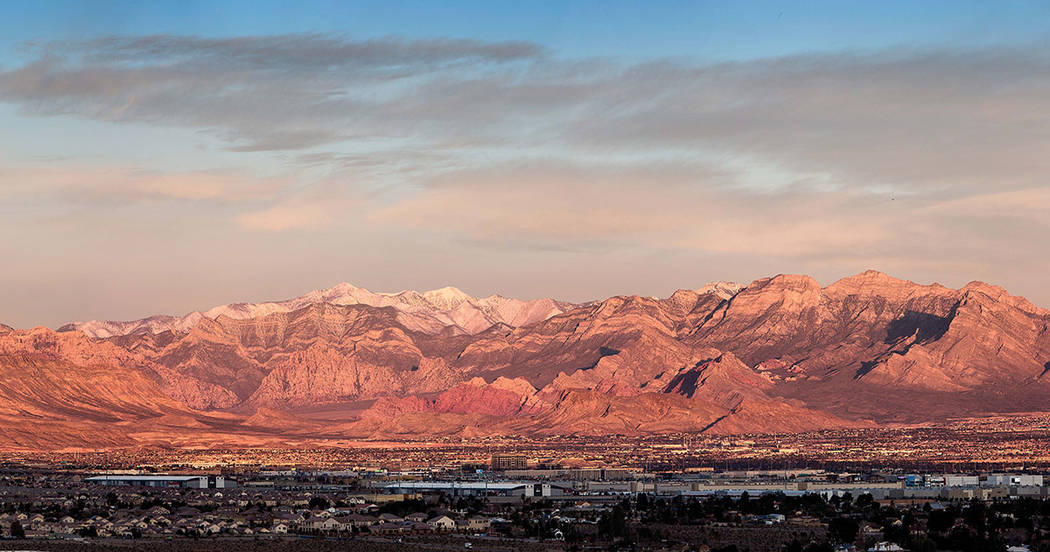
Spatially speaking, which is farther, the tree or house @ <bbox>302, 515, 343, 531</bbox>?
house @ <bbox>302, 515, 343, 531</bbox>

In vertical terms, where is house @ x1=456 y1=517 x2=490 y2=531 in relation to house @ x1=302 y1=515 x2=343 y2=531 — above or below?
below

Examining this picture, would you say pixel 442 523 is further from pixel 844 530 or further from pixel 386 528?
pixel 844 530

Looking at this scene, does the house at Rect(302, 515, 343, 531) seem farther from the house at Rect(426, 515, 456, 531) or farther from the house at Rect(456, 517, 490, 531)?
the house at Rect(456, 517, 490, 531)

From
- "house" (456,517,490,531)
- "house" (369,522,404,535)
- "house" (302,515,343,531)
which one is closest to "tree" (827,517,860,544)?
"house" (456,517,490,531)

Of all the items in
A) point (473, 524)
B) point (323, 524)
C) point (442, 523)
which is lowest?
point (473, 524)

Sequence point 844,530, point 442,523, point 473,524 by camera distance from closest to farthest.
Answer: point 844,530 < point 442,523 < point 473,524

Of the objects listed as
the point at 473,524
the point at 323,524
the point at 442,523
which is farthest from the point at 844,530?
the point at 323,524

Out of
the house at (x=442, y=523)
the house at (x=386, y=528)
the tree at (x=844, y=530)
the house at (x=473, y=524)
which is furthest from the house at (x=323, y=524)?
the tree at (x=844, y=530)

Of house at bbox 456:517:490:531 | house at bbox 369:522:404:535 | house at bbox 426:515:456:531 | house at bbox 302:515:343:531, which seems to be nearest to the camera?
house at bbox 369:522:404:535

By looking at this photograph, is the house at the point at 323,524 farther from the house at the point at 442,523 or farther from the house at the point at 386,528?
the house at the point at 442,523
